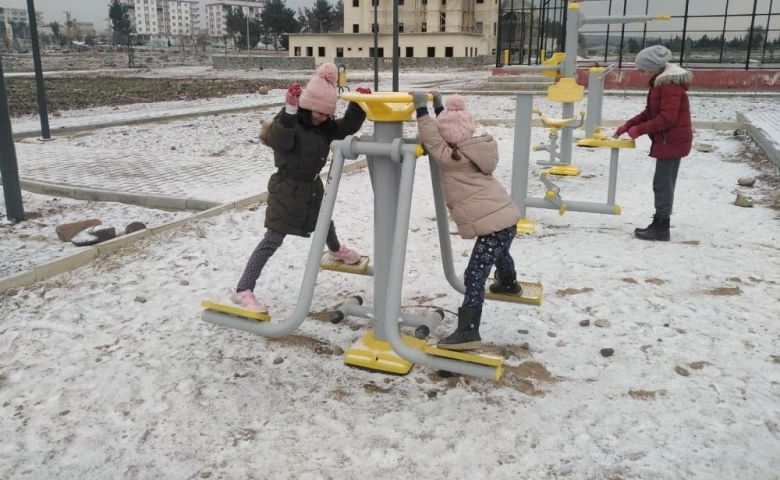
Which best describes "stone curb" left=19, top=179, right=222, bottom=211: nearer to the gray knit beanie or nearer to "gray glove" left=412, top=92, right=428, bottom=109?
"gray glove" left=412, top=92, right=428, bottom=109

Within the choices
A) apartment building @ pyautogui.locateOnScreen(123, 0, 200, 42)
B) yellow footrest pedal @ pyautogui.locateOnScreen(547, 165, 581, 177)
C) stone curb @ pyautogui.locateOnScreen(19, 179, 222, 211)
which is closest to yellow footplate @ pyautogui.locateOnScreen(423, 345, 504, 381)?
stone curb @ pyautogui.locateOnScreen(19, 179, 222, 211)

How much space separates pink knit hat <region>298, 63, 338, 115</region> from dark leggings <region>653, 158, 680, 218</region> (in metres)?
3.10

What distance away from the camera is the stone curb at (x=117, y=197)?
20.3ft

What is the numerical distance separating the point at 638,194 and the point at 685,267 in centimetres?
248

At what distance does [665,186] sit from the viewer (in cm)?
518

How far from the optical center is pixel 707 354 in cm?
321

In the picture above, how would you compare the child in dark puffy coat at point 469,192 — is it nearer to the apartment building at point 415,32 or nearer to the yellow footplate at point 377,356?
the yellow footplate at point 377,356

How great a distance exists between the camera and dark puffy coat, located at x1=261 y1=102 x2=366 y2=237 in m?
3.30

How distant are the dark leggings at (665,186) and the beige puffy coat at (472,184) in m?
2.62

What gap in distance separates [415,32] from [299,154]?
162ft

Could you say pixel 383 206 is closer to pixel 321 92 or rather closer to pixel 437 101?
pixel 437 101

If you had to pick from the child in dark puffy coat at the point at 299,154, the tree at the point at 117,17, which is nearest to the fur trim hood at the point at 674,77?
the child in dark puffy coat at the point at 299,154

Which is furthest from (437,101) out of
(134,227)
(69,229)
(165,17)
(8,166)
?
(165,17)

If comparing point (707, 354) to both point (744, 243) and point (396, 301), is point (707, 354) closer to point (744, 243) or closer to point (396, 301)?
point (396, 301)
